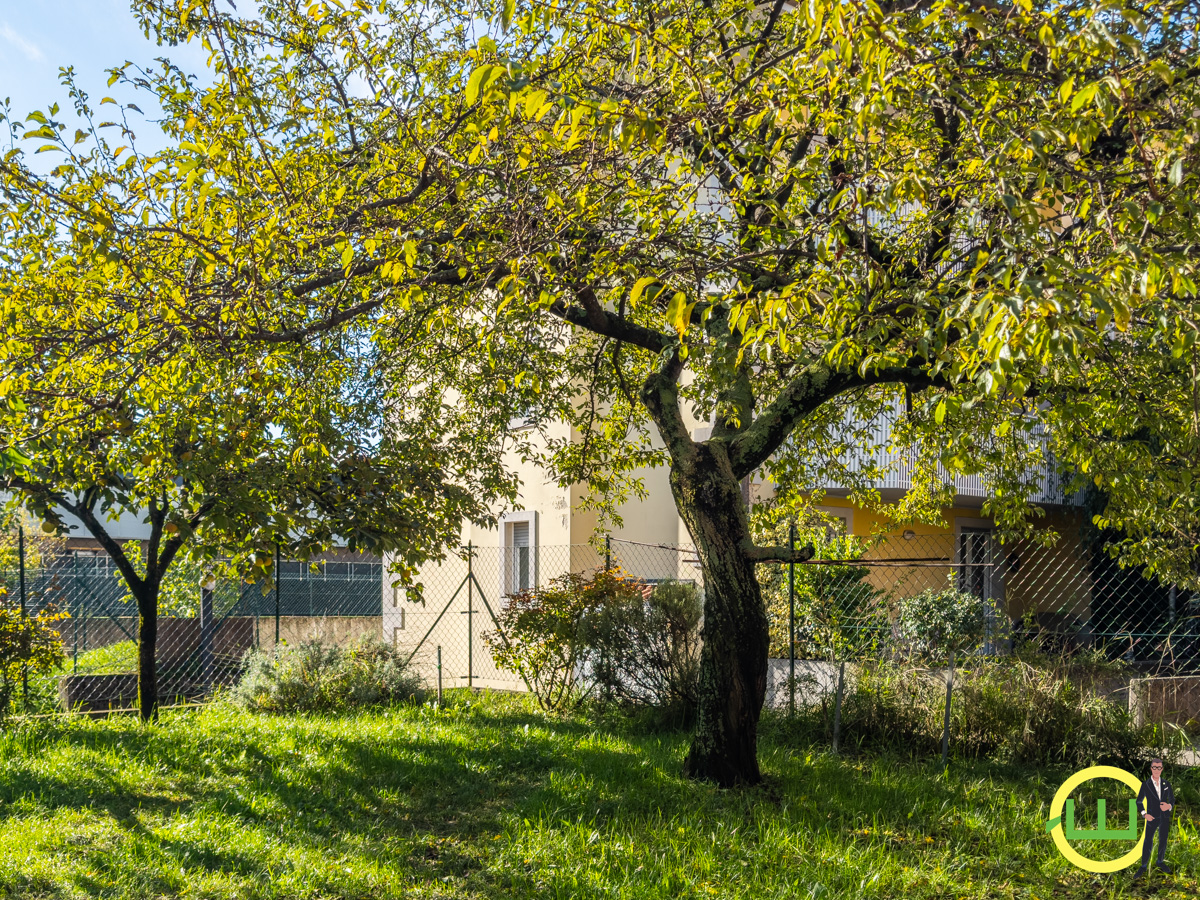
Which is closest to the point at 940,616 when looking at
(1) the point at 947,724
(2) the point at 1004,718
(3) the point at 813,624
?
(3) the point at 813,624

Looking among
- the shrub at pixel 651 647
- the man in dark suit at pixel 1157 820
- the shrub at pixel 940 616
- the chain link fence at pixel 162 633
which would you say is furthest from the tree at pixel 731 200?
the shrub at pixel 940 616

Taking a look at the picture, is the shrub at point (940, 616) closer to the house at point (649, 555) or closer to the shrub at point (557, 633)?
the house at point (649, 555)

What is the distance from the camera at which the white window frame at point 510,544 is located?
1552cm

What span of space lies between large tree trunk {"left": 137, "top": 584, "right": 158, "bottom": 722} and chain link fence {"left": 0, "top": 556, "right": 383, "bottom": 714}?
56cm

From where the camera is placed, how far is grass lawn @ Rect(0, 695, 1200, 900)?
516cm

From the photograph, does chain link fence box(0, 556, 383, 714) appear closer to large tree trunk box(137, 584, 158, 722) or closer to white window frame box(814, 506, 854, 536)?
large tree trunk box(137, 584, 158, 722)

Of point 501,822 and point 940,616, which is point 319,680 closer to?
point 501,822

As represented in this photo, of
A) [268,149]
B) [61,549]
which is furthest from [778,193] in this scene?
[61,549]

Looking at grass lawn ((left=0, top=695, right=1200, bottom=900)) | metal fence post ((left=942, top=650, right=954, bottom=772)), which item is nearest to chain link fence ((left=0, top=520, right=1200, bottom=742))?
metal fence post ((left=942, top=650, right=954, bottom=772))

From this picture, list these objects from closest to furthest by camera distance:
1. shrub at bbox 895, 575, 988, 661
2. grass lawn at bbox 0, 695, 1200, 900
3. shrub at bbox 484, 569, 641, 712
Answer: grass lawn at bbox 0, 695, 1200, 900 < shrub at bbox 484, 569, 641, 712 < shrub at bbox 895, 575, 988, 661

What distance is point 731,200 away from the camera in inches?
272

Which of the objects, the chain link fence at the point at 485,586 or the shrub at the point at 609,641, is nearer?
the shrub at the point at 609,641

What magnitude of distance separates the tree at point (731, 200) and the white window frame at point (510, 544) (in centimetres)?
685

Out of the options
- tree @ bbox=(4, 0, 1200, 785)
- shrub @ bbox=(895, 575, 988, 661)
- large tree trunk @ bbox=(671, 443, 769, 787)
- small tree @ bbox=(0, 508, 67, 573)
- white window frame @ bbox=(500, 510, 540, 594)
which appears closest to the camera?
tree @ bbox=(4, 0, 1200, 785)
